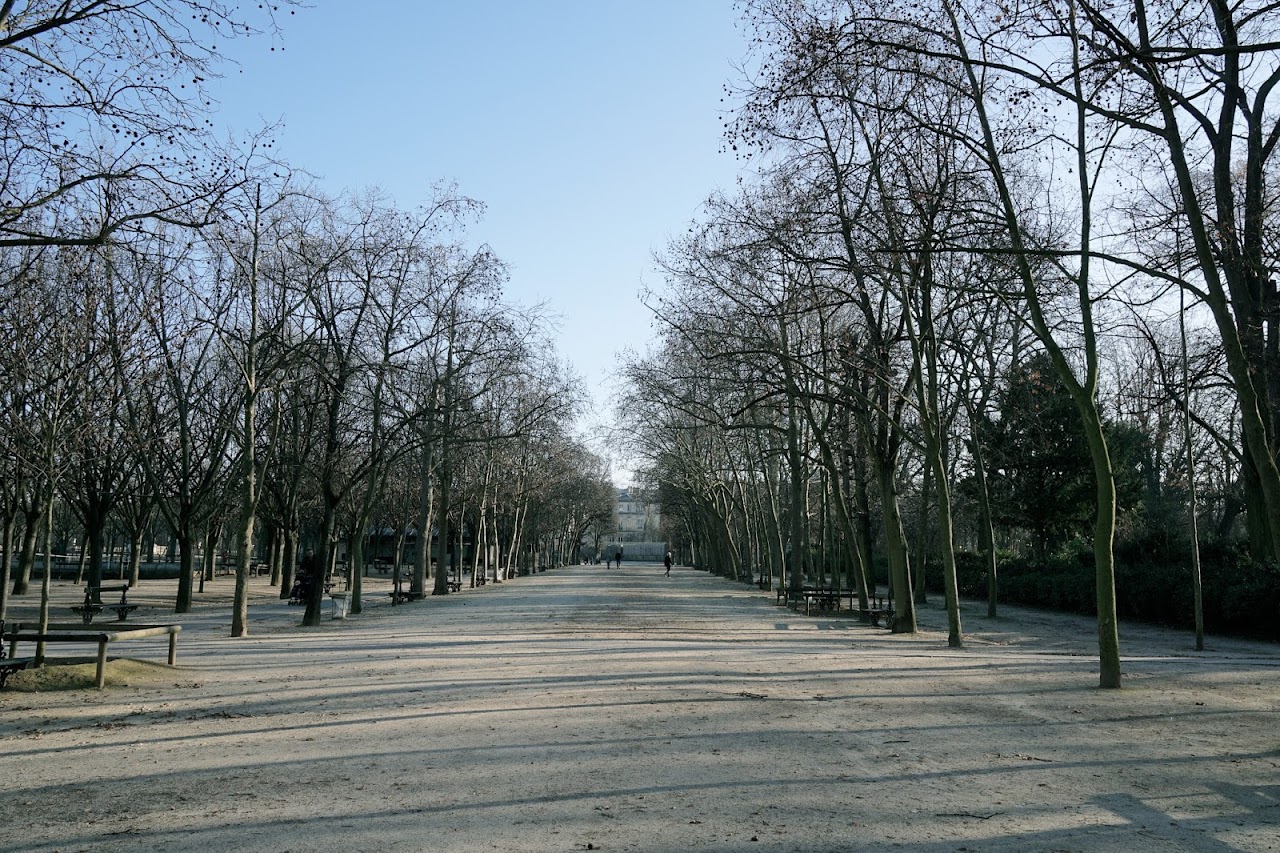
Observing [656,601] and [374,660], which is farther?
[656,601]

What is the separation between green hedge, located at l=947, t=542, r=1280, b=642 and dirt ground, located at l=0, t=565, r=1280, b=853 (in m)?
5.08

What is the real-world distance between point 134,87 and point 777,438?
33.9 meters

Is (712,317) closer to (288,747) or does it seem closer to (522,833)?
(288,747)

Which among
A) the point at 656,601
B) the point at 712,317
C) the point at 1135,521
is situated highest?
the point at 712,317

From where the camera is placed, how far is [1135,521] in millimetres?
39188

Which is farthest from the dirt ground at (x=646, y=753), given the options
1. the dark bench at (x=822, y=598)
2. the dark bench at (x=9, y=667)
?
the dark bench at (x=822, y=598)

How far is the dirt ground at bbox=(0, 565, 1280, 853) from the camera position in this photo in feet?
18.4

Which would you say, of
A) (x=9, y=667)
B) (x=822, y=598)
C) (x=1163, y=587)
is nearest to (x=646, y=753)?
(x=9, y=667)

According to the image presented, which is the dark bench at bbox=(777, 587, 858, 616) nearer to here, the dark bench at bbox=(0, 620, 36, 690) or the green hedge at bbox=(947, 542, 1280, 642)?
the green hedge at bbox=(947, 542, 1280, 642)

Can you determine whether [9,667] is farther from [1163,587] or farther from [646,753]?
[1163,587]

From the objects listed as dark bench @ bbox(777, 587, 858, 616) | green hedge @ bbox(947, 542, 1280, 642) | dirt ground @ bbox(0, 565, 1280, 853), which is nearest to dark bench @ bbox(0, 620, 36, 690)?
dirt ground @ bbox(0, 565, 1280, 853)

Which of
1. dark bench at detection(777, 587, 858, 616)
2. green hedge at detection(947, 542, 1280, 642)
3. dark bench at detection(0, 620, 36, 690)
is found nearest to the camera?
dark bench at detection(0, 620, 36, 690)

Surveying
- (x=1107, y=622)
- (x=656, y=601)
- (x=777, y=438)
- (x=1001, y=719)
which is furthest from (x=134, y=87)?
(x=777, y=438)

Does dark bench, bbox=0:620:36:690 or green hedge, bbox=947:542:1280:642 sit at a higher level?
green hedge, bbox=947:542:1280:642
